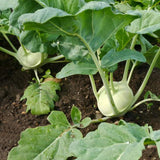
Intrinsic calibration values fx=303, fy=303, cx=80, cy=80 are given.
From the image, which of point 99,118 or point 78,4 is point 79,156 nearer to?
point 78,4

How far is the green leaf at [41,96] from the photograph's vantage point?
4.97 feet

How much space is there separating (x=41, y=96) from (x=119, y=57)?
63cm

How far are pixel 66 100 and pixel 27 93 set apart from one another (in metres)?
0.21

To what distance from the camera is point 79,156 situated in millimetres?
801

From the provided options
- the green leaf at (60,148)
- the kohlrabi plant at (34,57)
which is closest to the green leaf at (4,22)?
Answer: the kohlrabi plant at (34,57)

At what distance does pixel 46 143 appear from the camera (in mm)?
1202

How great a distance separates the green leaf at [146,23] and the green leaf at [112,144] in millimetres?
368

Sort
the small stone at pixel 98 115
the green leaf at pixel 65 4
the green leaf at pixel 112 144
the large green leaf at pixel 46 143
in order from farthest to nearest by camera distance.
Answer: the small stone at pixel 98 115 < the large green leaf at pixel 46 143 < the green leaf at pixel 65 4 < the green leaf at pixel 112 144

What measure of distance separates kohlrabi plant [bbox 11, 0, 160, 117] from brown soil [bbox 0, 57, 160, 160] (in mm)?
111

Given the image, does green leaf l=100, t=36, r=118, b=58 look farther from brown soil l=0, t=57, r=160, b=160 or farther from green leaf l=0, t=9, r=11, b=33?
green leaf l=0, t=9, r=11, b=33

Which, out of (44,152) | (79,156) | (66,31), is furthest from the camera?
(44,152)

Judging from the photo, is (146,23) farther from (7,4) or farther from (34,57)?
(34,57)

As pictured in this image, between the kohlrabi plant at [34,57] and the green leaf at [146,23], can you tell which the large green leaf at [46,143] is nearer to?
the kohlrabi plant at [34,57]

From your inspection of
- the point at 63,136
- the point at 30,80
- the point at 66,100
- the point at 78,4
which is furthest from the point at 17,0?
the point at 30,80
